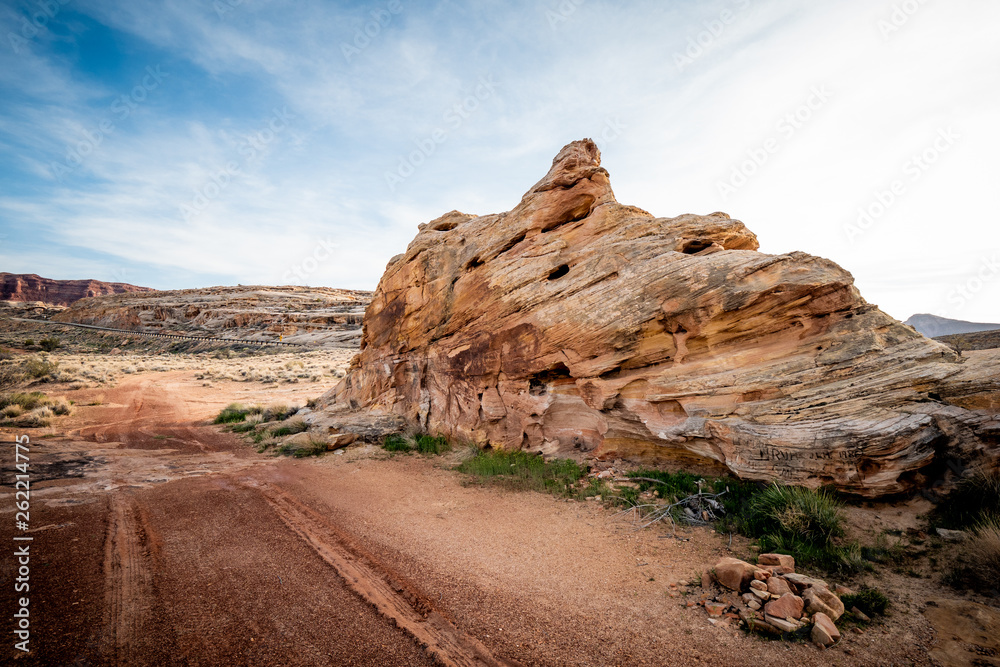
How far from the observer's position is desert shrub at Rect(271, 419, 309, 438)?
15375mm

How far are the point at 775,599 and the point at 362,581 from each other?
5.21 m

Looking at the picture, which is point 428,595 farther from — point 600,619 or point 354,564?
point 600,619

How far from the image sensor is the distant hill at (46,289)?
147500mm

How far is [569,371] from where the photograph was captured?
1073 cm

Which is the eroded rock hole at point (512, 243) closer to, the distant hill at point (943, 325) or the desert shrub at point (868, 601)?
the desert shrub at point (868, 601)

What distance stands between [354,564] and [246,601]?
4.68ft

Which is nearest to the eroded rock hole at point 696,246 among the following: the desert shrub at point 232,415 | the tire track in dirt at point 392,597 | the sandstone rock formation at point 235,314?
the tire track in dirt at point 392,597

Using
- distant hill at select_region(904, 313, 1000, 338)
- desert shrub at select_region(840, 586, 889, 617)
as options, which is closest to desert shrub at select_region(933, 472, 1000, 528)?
desert shrub at select_region(840, 586, 889, 617)

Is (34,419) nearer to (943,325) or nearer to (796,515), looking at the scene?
(796,515)

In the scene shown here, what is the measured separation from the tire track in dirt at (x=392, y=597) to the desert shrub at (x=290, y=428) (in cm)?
824

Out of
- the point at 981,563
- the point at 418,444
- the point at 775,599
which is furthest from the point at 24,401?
the point at 981,563

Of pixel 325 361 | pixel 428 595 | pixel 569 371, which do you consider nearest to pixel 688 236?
pixel 569 371

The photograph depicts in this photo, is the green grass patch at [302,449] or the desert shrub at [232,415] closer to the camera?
the green grass patch at [302,449]

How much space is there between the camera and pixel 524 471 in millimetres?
10305
